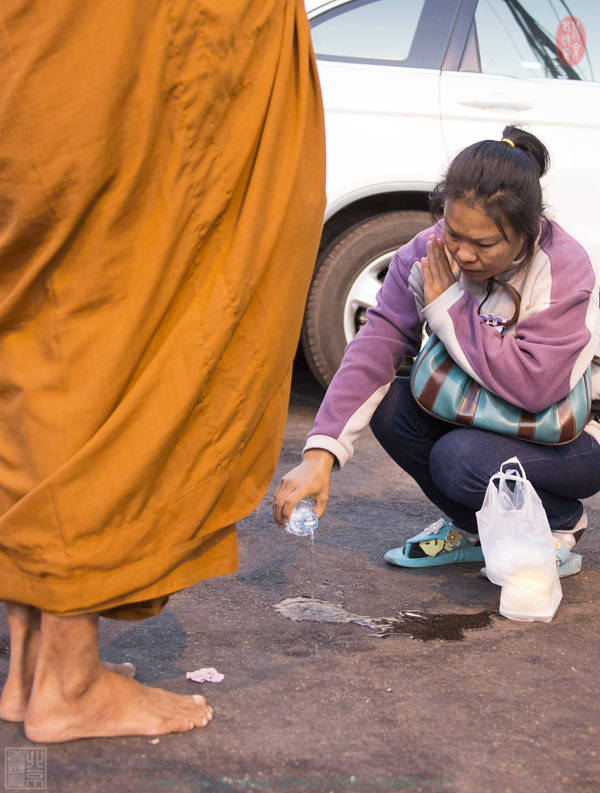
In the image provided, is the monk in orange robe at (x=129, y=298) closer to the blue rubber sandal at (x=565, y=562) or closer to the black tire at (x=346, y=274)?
the blue rubber sandal at (x=565, y=562)

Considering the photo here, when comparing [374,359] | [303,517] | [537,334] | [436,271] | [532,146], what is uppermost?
[532,146]

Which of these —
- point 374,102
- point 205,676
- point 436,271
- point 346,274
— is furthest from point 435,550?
point 374,102

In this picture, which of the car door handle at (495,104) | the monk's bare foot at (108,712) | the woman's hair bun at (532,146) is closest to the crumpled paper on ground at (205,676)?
the monk's bare foot at (108,712)

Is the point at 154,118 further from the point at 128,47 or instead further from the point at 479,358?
the point at 479,358

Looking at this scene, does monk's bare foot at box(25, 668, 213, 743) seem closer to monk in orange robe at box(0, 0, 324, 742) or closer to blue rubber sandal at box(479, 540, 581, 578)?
monk in orange robe at box(0, 0, 324, 742)

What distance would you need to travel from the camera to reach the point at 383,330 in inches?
102

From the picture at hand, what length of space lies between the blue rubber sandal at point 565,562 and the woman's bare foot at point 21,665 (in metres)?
1.23

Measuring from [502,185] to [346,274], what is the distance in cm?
178

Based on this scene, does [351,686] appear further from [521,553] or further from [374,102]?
[374,102]

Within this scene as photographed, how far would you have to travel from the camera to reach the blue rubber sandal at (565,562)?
255cm

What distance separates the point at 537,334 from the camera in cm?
232

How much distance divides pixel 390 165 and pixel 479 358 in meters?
1.82

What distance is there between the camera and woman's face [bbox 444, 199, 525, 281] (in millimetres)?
2266

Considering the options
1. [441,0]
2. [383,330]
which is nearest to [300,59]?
[383,330]
